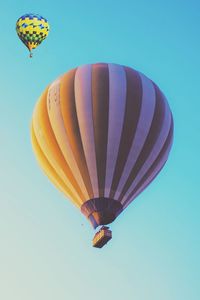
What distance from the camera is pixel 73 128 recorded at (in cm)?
3169

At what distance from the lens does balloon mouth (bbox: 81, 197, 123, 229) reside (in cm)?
3100

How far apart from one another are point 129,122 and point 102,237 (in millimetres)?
4560

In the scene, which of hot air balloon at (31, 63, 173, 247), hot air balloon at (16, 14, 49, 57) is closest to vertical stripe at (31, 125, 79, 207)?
hot air balloon at (31, 63, 173, 247)

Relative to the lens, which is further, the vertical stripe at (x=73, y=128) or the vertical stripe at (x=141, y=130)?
the vertical stripe at (x=141, y=130)

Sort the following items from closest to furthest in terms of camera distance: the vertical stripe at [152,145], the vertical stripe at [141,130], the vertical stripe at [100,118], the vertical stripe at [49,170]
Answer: the vertical stripe at [100,118]
the vertical stripe at [141,130]
the vertical stripe at [152,145]
the vertical stripe at [49,170]

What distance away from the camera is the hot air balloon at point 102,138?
31.3 meters

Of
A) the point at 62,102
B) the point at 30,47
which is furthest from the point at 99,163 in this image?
the point at 30,47

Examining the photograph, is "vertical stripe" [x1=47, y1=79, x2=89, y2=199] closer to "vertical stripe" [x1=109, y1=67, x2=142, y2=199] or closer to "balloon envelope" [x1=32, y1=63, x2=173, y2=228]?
"balloon envelope" [x1=32, y1=63, x2=173, y2=228]

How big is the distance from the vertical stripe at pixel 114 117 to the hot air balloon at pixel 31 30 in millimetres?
8224

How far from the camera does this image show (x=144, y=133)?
31938 mm

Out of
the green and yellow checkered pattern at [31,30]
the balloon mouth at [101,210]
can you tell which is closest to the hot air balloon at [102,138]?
the balloon mouth at [101,210]

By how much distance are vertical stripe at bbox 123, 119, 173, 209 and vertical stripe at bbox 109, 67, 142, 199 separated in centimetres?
116

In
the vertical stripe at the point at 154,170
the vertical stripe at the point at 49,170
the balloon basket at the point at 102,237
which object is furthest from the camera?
the vertical stripe at the point at 49,170

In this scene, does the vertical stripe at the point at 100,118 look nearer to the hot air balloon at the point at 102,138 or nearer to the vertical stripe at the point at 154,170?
the hot air balloon at the point at 102,138
